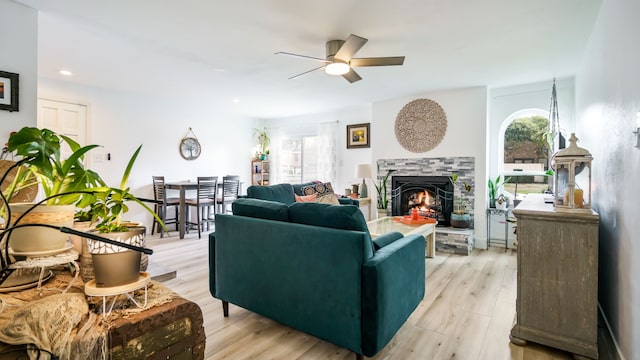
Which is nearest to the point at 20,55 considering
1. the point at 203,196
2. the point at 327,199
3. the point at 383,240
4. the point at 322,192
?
the point at 383,240

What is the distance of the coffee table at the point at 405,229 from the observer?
3.67 m

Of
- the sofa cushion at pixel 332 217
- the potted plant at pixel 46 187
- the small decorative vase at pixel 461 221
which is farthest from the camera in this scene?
the small decorative vase at pixel 461 221

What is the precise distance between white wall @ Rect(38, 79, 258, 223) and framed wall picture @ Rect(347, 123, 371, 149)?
251cm

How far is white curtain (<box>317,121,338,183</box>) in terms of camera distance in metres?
6.72

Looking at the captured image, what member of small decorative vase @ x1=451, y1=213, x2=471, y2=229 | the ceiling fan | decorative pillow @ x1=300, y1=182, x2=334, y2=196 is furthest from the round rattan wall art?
the ceiling fan

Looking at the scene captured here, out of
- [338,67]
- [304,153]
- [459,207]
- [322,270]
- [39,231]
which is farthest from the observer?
[304,153]

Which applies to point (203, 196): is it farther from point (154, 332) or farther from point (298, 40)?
point (154, 332)

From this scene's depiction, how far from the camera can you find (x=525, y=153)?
192 inches

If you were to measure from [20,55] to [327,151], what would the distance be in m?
5.02

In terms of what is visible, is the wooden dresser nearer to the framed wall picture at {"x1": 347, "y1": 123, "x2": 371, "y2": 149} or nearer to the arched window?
the arched window

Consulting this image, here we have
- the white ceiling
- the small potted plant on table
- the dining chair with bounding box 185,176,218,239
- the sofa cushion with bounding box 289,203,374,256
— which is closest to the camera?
the sofa cushion with bounding box 289,203,374,256

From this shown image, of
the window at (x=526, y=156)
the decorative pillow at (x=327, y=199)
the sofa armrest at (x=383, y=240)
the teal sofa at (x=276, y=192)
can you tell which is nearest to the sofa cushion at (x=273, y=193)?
the teal sofa at (x=276, y=192)

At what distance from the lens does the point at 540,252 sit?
83.7 inches

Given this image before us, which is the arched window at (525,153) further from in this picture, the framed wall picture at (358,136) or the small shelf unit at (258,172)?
the small shelf unit at (258,172)
